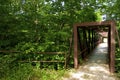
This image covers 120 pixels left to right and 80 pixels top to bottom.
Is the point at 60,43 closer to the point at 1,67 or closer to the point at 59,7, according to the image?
the point at 59,7

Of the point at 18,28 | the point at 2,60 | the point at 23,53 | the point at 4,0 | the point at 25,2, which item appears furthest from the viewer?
the point at 25,2

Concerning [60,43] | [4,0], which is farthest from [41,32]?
[4,0]

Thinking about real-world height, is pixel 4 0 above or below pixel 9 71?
above

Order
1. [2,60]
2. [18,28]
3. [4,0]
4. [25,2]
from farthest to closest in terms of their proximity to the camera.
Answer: [25,2] < [18,28] < [4,0] < [2,60]

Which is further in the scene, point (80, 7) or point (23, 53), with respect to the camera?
point (80, 7)

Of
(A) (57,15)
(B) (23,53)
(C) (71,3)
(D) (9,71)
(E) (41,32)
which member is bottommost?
(D) (9,71)

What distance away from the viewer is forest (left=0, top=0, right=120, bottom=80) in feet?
26.4

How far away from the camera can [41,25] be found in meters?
9.52

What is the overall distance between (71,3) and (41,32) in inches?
96.3

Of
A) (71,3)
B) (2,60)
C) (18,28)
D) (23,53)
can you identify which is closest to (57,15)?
(71,3)

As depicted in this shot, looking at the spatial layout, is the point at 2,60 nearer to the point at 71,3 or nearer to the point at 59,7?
the point at 59,7

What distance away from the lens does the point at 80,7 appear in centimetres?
988

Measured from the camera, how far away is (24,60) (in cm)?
803

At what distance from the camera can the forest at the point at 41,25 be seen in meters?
8.05
